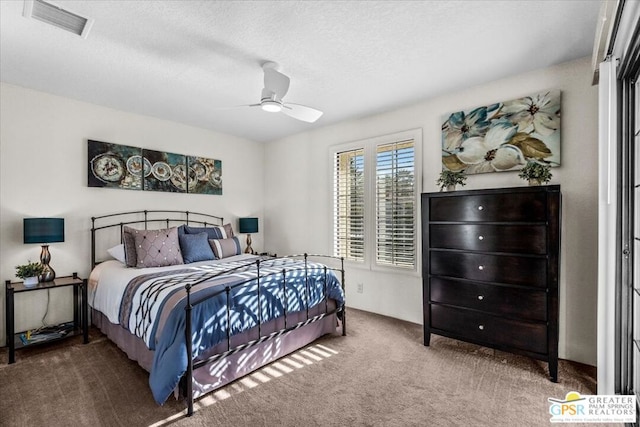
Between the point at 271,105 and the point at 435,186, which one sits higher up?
the point at 271,105

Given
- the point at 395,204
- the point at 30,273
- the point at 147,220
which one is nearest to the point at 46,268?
the point at 30,273

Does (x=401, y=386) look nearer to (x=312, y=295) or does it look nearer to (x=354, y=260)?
(x=312, y=295)

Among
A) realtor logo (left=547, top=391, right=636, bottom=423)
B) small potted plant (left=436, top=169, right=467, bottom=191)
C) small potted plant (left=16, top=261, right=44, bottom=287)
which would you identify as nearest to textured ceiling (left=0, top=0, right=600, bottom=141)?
small potted plant (left=436, top=169, right=467, bottom=191)

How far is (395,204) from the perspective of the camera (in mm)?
3973

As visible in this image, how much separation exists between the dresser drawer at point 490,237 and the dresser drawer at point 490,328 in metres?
0.59

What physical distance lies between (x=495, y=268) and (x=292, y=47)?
8.14 feet

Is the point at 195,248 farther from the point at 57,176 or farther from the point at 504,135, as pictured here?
the point at 504,135

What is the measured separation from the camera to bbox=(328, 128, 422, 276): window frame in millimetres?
3764

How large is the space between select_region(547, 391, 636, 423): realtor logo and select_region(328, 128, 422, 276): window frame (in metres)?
1.78

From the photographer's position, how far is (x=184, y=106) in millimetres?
3857

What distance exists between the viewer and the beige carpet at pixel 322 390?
→ 2.05m

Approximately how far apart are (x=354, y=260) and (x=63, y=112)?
388 centimetres

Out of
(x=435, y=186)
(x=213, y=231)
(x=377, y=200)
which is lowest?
(x=213, y=231)

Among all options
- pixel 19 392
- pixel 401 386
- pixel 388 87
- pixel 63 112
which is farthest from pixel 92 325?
pixel 388 87
